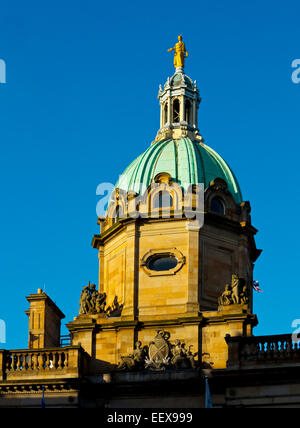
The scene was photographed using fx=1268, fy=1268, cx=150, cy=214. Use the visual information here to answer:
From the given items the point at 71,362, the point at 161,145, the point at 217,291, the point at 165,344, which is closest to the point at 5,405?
the point at 71,362

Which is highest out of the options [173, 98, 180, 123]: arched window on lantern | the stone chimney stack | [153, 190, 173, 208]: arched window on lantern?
[173, 98, 180, 123]: arched window on lantern

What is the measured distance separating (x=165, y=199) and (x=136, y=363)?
9051 mm

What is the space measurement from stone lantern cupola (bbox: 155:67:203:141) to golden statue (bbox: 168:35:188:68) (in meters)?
1.43

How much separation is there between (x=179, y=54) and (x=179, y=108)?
12.9 ft

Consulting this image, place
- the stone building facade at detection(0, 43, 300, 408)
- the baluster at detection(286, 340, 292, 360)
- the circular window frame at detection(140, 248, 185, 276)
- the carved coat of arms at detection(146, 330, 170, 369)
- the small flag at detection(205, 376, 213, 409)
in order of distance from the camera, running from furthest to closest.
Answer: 1. the circular window frame at detection(140, 248, 185, 276)
2. the carved coat of arms at detection(146, 330, 170, 369)
3. the stone building facade at detection(0, 43, 300, 408)
4. the baluster at detection(286, 340, 292, 360)
5. the small flag at detection(205, 376, 213, 409)

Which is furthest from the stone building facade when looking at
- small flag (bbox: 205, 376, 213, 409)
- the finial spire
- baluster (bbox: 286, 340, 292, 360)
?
small flag (bbox: 205, 376, 213, 409)

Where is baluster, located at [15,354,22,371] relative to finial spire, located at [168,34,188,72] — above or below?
below

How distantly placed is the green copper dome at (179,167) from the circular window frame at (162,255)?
3.51 m

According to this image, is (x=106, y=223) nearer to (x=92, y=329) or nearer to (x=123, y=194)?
(x=123, y=194)

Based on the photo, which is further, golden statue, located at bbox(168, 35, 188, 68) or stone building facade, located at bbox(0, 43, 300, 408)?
golden statue, located at bbox(168, 35, 188, 68)

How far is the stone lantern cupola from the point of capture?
6656 cm

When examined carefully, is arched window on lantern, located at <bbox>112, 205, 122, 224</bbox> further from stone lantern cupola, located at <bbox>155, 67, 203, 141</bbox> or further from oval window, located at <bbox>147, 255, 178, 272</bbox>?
stone lantern cupola, located at <bbox>155, 67, 203, 141</bbox>

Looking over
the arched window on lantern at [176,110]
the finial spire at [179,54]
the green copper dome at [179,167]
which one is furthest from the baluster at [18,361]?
the finial spire at [179,54]

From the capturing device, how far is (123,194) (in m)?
63.3
